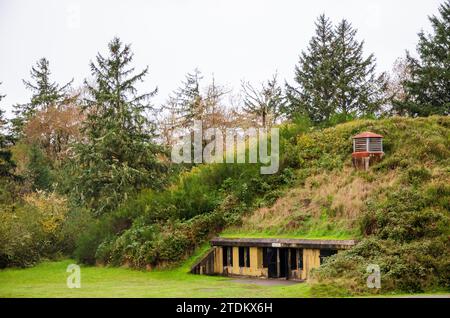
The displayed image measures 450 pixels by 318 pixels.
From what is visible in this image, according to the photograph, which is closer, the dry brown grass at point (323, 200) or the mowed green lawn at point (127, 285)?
the mowed green lawn at point (127, 285)

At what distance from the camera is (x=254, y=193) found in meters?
27.7

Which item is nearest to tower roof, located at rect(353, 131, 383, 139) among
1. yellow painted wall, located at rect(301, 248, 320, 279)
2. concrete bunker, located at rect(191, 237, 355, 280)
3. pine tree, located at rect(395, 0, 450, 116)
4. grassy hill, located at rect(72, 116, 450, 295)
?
grassy hill, located at rect(72, 116, 450, 295)

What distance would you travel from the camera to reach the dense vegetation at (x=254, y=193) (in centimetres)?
1939

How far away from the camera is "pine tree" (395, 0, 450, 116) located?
148ft

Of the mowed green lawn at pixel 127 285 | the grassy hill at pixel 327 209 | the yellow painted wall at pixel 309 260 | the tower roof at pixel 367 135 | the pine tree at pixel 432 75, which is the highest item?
the pine tree at pixel 432 75

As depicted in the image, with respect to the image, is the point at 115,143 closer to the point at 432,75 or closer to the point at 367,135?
the point at 367,135

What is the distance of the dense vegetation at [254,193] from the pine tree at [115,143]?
71mm

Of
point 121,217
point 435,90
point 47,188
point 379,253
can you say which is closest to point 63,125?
point 47,188

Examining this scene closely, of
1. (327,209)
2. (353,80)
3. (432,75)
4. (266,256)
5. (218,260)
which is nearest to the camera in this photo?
(266,256)

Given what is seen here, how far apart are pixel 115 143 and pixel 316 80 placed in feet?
68.8

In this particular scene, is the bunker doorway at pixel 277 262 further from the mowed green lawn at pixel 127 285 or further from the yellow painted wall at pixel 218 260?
the yellow painted wall at pixel 218 260

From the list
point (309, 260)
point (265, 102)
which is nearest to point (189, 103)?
point (265, 102)

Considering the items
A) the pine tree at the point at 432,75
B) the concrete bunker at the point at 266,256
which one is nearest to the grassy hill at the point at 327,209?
the concrete bunker at the point at 266,256

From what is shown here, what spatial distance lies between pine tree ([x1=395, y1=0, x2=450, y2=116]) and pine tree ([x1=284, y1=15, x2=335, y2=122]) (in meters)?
6.29
